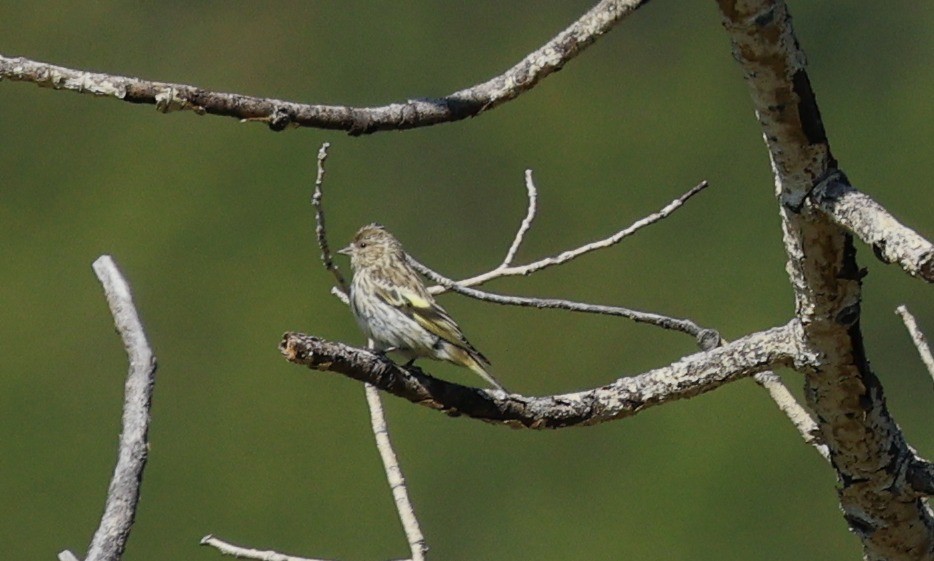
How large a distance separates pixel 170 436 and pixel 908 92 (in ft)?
16.2

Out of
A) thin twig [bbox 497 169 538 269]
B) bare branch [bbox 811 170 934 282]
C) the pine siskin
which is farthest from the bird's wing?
bare branch [bbox 811 170 934 282]

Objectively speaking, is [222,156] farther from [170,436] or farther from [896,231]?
[896,231]

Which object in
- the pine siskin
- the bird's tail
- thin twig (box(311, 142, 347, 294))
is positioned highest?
the pine siskin

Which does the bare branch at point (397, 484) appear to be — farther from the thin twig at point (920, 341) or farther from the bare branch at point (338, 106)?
the thin twig at point (920, 341)

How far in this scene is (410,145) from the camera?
974cm

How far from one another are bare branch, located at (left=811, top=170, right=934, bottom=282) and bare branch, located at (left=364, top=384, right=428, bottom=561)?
781 millimetres

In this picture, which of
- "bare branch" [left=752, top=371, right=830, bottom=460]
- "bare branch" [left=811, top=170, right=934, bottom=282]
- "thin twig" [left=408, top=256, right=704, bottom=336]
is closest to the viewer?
"bare branch" [left=811, top=170, right=934, bottom=282]

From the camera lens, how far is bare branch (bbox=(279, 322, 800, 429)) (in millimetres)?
1964

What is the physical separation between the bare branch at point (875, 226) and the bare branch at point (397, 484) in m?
0.78

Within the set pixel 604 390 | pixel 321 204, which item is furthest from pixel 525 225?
pixel 604 390

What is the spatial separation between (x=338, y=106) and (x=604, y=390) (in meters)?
0.54

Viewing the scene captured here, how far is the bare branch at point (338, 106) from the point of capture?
168 cm

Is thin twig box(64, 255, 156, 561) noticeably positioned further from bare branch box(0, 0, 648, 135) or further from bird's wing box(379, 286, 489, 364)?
bird's wing box(379, 286, 489, 364)

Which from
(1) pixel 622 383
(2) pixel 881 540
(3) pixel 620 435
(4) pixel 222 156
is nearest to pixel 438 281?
(1) pixel 622 383
